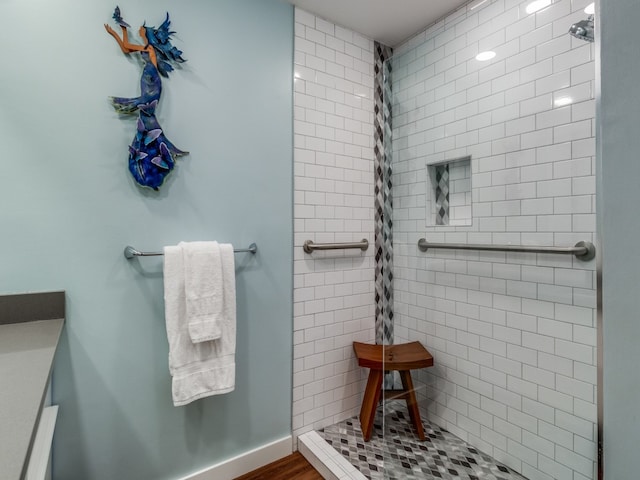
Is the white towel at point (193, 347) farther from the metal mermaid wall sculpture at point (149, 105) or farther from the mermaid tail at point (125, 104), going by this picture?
the mermaid tail at point (125, 104)

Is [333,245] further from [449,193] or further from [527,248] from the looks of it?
[527,248]

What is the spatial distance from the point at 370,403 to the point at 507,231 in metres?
1.22

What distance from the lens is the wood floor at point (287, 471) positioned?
1647 millimetres

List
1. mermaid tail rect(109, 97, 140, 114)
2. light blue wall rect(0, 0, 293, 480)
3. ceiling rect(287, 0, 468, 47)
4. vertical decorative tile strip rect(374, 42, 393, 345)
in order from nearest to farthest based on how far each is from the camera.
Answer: light blue wall rect(0, 0, 293, 480), mermaid tail rect(109, 97, 140, 114), ceiling rect(287, 0, 468, 47), vertical decorative tile strip rect(374, 42, 393, 345)

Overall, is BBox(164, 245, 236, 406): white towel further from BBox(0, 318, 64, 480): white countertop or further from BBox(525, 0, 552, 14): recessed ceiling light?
BBox(525, 0, 552, 14): recessed ceiling light

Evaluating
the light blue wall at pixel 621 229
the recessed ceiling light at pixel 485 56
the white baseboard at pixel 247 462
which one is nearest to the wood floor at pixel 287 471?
the white baseboard at pixel 247 462

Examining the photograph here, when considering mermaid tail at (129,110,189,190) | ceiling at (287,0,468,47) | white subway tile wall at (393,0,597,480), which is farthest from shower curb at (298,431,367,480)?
ceiling at (287,0,468,47)

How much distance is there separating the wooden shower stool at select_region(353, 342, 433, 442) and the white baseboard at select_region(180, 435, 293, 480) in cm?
47

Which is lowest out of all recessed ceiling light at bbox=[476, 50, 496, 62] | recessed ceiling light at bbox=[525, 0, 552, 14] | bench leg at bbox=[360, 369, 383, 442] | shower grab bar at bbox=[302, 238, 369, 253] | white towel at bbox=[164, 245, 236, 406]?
bench leg at bbox=[360, 369, 383, 442]

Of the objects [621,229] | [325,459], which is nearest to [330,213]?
[325,459]

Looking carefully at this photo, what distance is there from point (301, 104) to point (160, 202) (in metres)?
0.95

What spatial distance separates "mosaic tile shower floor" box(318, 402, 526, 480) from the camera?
1.49 metres

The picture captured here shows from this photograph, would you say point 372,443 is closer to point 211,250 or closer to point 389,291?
point 389,291

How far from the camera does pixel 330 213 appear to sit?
6.50 ft
